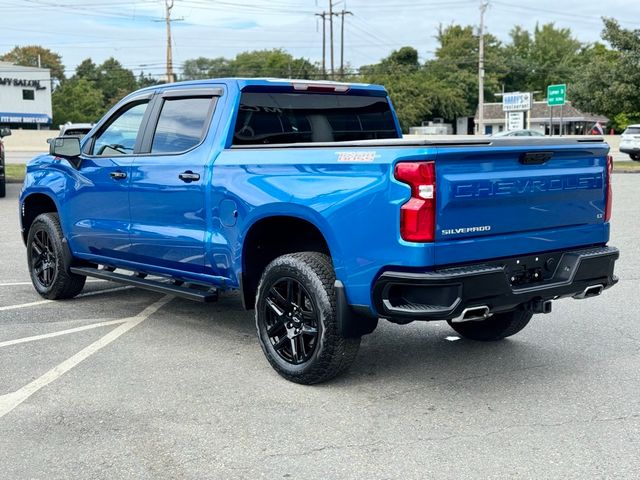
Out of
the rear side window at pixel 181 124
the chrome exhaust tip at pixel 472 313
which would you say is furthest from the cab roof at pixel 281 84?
the chrome exhaust tip at pixel 472 313

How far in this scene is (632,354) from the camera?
5895mm

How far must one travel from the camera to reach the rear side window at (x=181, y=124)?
6.12 meters

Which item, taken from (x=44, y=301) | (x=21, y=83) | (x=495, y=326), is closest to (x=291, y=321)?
(x=495, y=326)

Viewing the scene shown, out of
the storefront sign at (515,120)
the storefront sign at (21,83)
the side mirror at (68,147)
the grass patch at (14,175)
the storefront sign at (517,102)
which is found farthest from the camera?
the storefront sign at (21,83)

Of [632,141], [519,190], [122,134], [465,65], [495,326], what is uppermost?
[465,65]

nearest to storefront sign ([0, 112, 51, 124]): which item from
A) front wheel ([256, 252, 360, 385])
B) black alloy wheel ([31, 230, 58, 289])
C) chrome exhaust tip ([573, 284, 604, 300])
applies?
black alloy wheel ([31, 230, 58, 289])

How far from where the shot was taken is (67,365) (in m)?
5.67

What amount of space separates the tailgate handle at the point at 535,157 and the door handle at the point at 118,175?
327cm

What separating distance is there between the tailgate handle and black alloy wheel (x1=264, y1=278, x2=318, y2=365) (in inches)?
60.3

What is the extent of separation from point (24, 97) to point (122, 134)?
270ft

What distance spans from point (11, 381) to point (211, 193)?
1.81m

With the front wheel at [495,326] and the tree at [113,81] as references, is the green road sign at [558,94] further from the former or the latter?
the tree at [113,81]

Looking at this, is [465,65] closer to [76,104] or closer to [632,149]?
[76,104]

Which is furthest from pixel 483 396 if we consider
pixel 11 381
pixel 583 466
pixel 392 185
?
pixel 11 381
